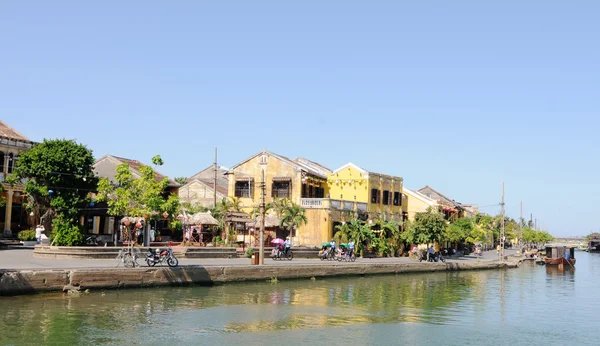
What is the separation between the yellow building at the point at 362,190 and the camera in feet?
183

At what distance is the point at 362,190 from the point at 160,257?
1173 inches

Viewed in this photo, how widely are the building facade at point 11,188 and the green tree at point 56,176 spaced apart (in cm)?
526

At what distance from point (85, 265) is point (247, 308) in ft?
27.6

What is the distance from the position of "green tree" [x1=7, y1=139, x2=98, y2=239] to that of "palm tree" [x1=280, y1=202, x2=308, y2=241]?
596 inches

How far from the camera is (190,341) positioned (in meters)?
18.2

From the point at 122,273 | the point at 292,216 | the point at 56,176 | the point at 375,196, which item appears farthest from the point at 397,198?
the point at 122,273

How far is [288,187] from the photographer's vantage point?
54.2m

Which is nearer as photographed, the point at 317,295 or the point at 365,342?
the point at 365,342

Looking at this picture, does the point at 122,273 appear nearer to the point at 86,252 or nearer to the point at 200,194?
the point at 86,252

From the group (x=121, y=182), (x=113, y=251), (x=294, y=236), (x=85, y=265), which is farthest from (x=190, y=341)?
(x=294, y=236)

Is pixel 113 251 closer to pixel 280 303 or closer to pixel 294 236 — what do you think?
pixel 280 303

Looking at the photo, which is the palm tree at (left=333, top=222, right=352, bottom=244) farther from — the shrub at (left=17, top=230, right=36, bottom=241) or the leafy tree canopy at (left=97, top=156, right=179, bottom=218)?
the shrub at (left=17, top=230, right=36, bottom=241)

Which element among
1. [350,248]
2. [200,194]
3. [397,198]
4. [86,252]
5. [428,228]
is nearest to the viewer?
[86,252]

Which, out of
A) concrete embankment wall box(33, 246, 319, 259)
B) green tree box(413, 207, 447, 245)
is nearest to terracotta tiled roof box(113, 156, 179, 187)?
concrete embankment wall box(33, 246, 319, 259)
